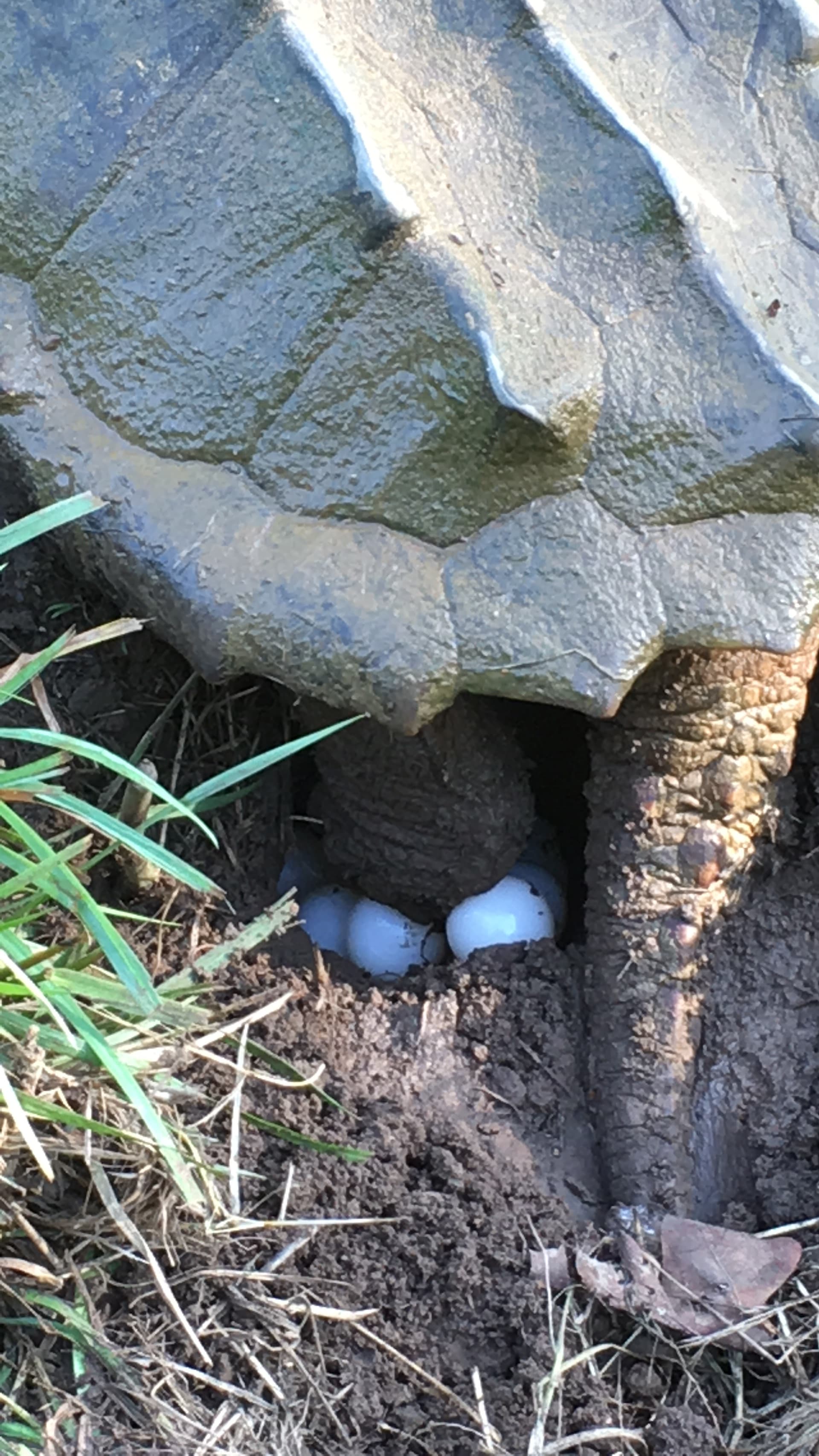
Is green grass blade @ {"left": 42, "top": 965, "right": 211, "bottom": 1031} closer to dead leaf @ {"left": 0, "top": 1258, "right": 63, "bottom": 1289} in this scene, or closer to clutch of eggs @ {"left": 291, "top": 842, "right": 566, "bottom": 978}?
dead leaf @ {"left": 0, "top": 1258, "right": 63, "bottom": 1289}

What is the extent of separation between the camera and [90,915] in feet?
4.61

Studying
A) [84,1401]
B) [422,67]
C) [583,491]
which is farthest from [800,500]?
[84,1401]

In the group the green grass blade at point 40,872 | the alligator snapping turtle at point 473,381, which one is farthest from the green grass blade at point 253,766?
the green grass blade at point 40,872

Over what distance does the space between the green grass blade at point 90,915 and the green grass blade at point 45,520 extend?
1.05ft

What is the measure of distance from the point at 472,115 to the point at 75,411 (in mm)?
664

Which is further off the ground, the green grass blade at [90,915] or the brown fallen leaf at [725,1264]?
the green grass blade at [90,915]

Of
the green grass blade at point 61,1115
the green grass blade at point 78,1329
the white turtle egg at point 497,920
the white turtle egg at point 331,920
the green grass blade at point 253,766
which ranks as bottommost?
the white turtle egg at point 497,920

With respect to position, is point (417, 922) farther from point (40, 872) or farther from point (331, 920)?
point (40, 872)

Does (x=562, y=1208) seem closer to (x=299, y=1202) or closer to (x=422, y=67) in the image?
(x=299, y=1202)

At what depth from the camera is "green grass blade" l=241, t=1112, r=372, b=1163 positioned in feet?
5.00

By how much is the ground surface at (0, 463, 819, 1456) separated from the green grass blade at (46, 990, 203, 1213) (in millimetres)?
162

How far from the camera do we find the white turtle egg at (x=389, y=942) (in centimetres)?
198

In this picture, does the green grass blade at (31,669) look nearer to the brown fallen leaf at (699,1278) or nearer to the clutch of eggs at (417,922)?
the clutch of eggs at (417,922)

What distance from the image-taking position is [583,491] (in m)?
1.49
